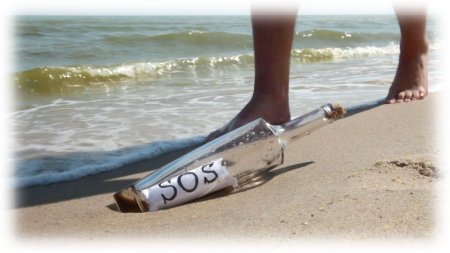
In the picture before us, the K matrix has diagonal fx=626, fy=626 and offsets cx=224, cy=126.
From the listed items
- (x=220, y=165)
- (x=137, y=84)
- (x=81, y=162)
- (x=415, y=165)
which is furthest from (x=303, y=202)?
(x=137, y=84)

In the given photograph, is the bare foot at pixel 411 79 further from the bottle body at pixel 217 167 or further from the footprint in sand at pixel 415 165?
the bottle body at pixel 217 167

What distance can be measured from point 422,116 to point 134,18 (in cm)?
933

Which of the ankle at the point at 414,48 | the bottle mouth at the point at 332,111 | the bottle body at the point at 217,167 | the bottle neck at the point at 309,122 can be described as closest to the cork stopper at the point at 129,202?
the bottle body at the point at 217,167

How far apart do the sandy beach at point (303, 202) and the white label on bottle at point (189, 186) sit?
1.2 inches

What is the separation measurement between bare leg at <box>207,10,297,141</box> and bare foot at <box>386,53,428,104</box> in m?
0.91

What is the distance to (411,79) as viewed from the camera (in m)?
3.07

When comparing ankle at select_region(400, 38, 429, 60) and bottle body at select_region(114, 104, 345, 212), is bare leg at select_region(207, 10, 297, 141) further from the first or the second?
ankle at select_region(400, 38, 429, 60)

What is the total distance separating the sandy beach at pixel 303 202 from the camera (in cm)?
135

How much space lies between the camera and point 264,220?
4.72ft

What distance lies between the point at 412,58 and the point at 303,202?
5.81 feet

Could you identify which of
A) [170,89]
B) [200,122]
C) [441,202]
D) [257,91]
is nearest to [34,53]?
[170,89]

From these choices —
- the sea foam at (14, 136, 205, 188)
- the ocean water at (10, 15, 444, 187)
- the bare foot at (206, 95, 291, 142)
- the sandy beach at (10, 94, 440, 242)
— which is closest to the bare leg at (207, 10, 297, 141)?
the bare foot at (206, 95, 291, 142)

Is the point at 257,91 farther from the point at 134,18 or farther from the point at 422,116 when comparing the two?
the point at 134,18

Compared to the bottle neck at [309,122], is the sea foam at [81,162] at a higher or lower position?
lower
